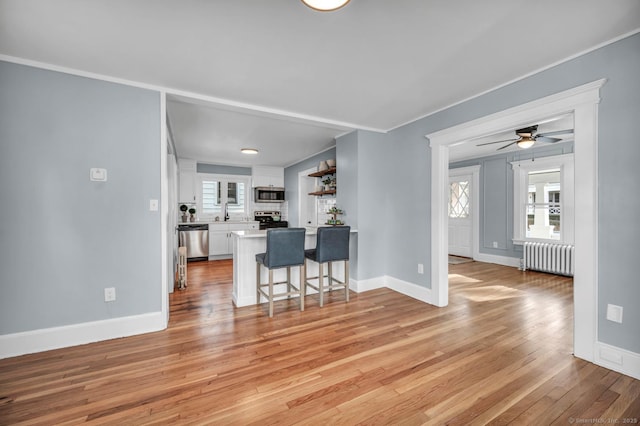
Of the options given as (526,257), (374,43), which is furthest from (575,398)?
(526,257)

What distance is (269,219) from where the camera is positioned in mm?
7547

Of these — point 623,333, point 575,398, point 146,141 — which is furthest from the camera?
point 146,141

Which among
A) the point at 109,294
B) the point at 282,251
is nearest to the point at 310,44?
the point at 282,251

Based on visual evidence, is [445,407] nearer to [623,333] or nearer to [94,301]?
[623,333]

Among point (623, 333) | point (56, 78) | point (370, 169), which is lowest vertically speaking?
point (623, 333)

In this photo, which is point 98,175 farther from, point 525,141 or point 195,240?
point 525,141

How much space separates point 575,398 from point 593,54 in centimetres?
242

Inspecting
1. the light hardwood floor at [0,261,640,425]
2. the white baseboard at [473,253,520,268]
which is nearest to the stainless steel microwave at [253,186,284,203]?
the light hardwood floor at [0,261,640,425]

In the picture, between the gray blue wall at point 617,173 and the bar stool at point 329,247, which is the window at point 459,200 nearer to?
the bar stool at point 329,247

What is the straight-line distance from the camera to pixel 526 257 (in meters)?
5.26

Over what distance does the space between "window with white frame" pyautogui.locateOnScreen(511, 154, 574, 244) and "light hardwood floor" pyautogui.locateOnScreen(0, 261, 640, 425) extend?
9.25 ft

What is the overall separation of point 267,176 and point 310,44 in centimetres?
543

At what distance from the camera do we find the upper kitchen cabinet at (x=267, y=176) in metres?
7.18

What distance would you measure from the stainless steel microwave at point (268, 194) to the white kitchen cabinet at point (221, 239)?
35.5 inches
